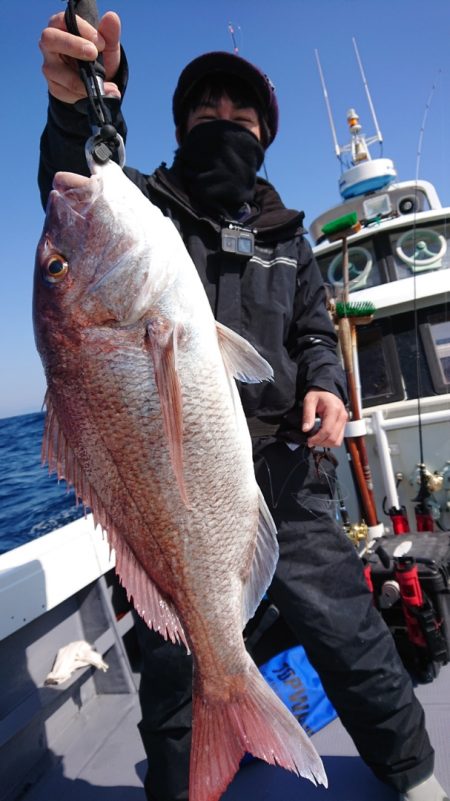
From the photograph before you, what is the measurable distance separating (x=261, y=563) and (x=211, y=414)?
511 mm

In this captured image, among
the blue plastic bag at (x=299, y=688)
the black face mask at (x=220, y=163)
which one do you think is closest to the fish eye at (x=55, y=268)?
the black face mask at (x=220, y=163)

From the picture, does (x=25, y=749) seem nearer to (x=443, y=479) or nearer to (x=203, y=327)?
(x=203, y=327)

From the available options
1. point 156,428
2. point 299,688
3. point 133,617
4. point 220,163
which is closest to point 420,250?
point 220,163

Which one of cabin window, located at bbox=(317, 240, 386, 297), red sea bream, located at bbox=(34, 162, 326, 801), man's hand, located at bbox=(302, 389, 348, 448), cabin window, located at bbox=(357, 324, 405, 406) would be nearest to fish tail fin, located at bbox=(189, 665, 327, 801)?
red sea bream, located at bbox=(34, 162, 326, 801)

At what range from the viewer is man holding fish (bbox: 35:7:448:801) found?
1.43 metres

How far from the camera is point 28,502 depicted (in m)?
11.2

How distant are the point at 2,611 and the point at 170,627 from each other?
1.36 metres

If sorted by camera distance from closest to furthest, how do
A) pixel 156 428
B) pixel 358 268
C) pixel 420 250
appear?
pixel 156 428 → pixel 420 250 → pixel 358 268

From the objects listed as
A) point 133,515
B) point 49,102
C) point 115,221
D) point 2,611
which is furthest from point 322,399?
point 2,611

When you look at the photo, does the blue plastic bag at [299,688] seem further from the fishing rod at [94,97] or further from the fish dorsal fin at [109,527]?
the fishing rod at [94,97]

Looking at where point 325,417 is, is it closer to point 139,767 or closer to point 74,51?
point 74,51

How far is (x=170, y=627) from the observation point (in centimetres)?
149

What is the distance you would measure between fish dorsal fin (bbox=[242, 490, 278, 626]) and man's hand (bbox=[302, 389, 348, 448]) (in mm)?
322

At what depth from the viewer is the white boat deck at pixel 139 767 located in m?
2.25
